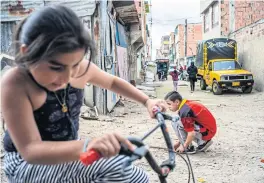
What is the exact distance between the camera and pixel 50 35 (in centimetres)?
126

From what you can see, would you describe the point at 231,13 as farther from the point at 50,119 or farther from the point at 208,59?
the point at 50,119

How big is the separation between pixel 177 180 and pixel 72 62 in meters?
3.60

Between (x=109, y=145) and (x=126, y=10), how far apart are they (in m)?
13.1

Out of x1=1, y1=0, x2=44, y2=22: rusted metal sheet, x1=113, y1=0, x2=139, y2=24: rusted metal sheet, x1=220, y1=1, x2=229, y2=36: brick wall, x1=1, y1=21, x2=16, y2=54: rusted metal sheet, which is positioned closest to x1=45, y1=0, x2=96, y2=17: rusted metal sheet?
x1=1, y1=0, x2=44, y2=22: rusted metal sheet

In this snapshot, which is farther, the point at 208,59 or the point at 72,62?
the point at 208,59

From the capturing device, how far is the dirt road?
4.78 metres

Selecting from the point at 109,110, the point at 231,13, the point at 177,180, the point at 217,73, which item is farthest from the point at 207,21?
the point at 177,180

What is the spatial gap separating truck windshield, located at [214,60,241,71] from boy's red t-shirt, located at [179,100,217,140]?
1309 centimetres

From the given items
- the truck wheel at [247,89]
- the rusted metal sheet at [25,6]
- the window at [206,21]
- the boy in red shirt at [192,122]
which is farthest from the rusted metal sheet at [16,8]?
the window at [206,21]

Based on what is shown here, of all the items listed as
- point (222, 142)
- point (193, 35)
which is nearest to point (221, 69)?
point (222, 142)

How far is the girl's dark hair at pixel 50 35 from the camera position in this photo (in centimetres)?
125

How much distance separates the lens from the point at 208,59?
66.7ft

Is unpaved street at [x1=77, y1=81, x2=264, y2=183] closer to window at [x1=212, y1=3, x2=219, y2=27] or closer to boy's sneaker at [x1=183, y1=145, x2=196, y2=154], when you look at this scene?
boy's sneaker at [x1=183, y1=145, x2=196, y2=154]

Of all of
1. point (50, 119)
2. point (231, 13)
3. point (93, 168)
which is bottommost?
point (93, 168)
